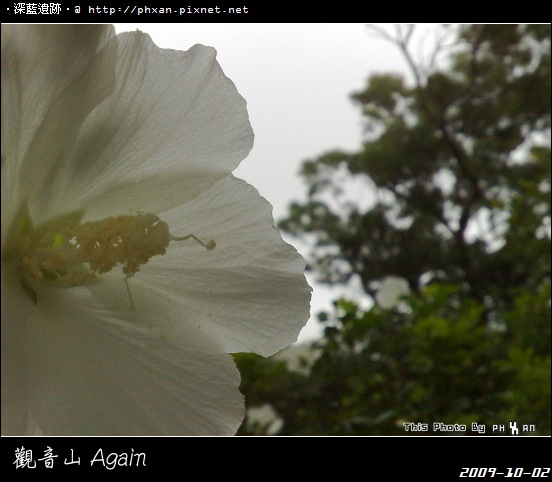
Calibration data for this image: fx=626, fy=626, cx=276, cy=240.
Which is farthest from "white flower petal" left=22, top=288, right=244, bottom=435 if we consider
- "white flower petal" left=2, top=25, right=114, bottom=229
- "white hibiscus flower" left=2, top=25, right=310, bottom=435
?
"white flower petal" left=2, top=25, right=114, bottom=229

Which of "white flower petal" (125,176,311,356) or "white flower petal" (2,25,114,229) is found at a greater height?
"white flower petal" (2,25,114,229)

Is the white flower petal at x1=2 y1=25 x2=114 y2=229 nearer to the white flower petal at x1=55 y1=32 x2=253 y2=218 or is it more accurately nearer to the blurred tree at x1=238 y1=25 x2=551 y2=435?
the white flower petal at x1=55 y1=32 x2=253 y2=218

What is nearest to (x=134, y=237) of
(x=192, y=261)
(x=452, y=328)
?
(x=192, y=261)
